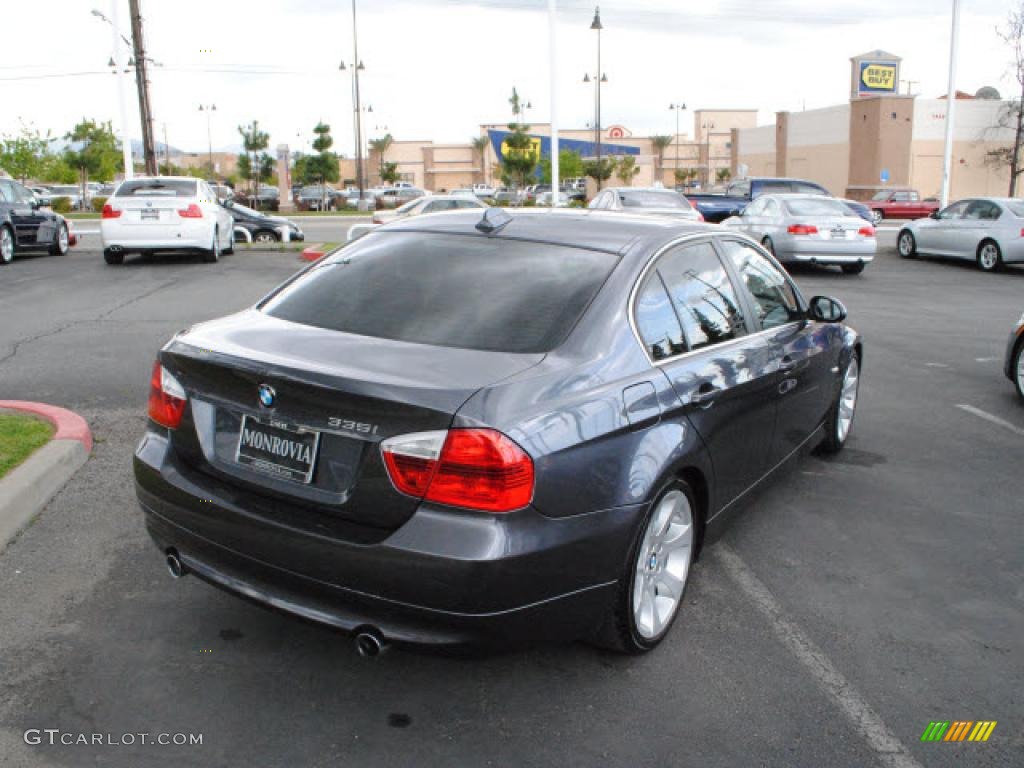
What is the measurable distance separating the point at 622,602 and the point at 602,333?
958 millimetres

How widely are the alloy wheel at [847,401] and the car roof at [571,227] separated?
2.18 metres

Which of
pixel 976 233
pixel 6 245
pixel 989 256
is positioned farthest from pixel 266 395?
pixel 976 233

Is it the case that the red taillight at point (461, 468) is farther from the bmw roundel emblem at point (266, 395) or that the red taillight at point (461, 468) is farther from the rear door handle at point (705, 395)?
the rear door handle at point (705, 395)

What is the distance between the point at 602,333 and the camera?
3406 mm

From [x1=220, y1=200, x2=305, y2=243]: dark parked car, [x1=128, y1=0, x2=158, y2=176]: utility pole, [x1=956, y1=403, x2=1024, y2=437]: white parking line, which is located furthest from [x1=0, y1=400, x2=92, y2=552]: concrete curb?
[x1=128, y1=0, x2=158, y2=176]: utility pole

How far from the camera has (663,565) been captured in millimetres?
3662

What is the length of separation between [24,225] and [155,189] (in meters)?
3.35

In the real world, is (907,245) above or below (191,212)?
below

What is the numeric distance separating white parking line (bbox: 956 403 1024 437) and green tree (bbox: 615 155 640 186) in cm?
7408

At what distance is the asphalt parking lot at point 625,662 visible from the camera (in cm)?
304

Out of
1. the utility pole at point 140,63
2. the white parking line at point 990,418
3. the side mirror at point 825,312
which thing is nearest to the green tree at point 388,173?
the utility pole at point 140,63

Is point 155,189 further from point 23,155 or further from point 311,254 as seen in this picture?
point 23,155

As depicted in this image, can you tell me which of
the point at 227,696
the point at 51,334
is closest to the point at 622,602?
the point at 227,696

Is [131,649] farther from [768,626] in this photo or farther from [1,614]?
[768,626]
